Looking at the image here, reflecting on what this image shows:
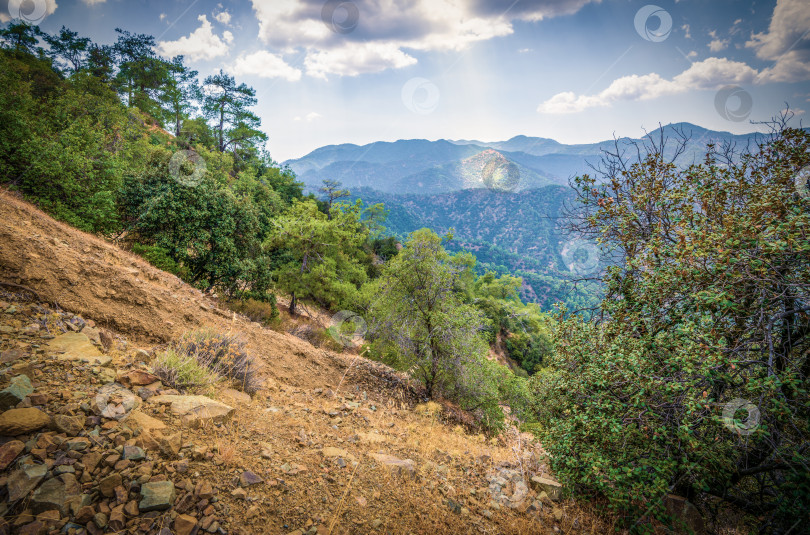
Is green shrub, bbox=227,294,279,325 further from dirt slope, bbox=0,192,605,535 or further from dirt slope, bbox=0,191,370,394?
dirt slope, bbox=0,192,605,535

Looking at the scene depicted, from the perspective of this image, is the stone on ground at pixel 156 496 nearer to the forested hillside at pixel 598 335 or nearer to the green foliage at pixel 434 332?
the forested hillside at pixel 598 335

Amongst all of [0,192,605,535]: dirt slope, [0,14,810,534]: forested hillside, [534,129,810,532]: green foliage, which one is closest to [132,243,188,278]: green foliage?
[0,14,810,534]: forested hillside

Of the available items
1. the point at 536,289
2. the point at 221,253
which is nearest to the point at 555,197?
the point at 536,289

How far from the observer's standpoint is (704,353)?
3.88 meters

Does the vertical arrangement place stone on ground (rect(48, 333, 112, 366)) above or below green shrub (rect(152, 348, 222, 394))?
above

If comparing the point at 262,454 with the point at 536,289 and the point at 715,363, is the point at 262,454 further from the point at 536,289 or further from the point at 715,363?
the point at 536,289

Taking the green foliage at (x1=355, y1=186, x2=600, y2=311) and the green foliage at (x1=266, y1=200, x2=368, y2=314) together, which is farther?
the green foliage at (x1=355, y1=186, x2=600, y2=311)

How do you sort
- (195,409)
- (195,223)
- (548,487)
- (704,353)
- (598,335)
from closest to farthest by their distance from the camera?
(704,353), (195,409), (548,487), (598,335), (195,223)

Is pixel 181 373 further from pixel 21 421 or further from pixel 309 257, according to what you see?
pixel 309 257

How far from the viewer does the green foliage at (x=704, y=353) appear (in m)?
3.63

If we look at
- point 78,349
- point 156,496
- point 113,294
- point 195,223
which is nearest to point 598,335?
point 156,496

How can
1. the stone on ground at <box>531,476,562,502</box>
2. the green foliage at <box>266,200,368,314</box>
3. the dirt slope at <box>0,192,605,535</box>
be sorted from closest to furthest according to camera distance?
the dirt slope at <box>0,192,605,535</box> < the stone on ground at <box>531,476,562,502</box> < the green foliage at <box>266,200,368,314</box>

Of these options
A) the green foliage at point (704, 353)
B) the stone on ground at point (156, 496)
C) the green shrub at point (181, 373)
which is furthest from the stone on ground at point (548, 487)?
the green shrub at point (181, 373)

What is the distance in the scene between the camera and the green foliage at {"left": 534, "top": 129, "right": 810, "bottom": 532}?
3633 mm
